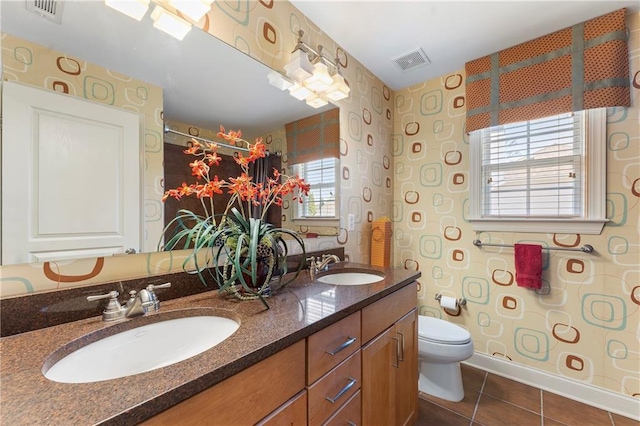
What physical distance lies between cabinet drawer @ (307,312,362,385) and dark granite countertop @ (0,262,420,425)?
35mm

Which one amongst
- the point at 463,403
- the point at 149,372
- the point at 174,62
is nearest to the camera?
the point at 149,372

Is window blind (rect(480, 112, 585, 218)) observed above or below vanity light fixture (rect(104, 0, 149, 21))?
below

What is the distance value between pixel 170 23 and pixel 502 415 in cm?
262

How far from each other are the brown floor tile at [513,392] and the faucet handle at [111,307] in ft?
7.13

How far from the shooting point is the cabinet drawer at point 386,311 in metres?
1.08

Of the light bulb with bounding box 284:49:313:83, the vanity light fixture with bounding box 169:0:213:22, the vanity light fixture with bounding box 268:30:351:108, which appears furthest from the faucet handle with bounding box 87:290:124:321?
the light bulb with bounding box 284:49:313:83

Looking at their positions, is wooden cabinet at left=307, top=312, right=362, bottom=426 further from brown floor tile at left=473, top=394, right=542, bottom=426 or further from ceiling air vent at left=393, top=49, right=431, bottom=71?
ceiling air vent at left=393, top=49, right=431, bottom=71

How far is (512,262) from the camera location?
1.91 metres

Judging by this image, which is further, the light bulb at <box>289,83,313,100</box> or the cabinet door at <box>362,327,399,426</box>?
the light bulb at <box>289,83,313,100</box>

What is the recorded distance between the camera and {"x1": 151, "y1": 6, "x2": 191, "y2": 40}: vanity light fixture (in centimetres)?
99

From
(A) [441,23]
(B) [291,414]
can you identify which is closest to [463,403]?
(B) [291,414]

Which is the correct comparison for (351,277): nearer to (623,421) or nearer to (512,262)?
(512,262)

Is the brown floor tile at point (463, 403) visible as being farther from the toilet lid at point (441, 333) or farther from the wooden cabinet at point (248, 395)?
the wooden cabinet at point (248, 395)

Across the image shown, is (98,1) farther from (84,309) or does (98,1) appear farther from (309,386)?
(309,386)
